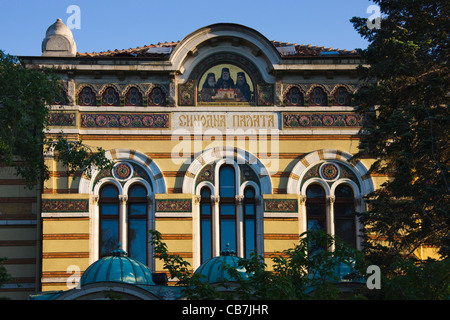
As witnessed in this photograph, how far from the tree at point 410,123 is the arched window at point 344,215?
165 inches

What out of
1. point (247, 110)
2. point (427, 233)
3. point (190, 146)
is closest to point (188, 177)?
point (190, 146)

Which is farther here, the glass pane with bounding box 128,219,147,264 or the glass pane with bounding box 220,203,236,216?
the glass pane with bounding box 220,203,236,216

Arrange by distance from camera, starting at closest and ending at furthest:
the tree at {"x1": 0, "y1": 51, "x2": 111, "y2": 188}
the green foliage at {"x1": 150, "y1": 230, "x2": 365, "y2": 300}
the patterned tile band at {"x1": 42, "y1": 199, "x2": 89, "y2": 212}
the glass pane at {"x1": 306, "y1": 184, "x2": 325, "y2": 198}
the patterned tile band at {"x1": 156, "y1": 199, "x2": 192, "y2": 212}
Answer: the green foliage at {"x1": 150, "y1": 230, "x2": 365, "y2": 300}, the tree at {"x1": 0, "y1": 51, "x2": 111, "y2": 188}, the patterned tile band at {"x1": 42, "y1": 199, "x2": 89, "y2": 212}, the patterned tile band at {"x1": 156, "y1": 199, "x2": 192, "y2": 212}, the glass pane at {"x1": 306, "y1": 184, "x2": 325, "y2": 198}

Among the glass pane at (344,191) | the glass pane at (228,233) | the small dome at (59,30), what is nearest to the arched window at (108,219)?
the glass pane at (228,233)

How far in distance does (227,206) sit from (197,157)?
1859 mm

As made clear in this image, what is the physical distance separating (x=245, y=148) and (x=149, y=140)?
312cm

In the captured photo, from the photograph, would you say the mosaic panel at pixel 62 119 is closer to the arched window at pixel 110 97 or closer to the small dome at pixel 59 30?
the arched window at pixel 110 97

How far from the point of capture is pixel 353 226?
30.5 m

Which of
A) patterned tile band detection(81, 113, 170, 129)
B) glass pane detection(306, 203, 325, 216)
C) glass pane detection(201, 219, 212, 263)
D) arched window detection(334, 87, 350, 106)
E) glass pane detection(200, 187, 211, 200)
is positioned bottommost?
glass pane detection(201, 219, 212, 263)

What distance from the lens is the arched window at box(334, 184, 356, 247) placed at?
1198 inches

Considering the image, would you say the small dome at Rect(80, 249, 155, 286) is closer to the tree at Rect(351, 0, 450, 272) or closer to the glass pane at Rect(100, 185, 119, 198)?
the glass pane at Rect(100, 185, 119, 198)

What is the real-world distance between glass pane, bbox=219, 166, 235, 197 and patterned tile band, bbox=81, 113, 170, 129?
91.9 inches

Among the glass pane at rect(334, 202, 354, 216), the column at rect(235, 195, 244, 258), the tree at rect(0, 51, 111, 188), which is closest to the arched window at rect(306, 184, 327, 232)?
the glass pane at rect(334, 202, 354, 216)

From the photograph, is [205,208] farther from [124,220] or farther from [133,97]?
[133,97]
